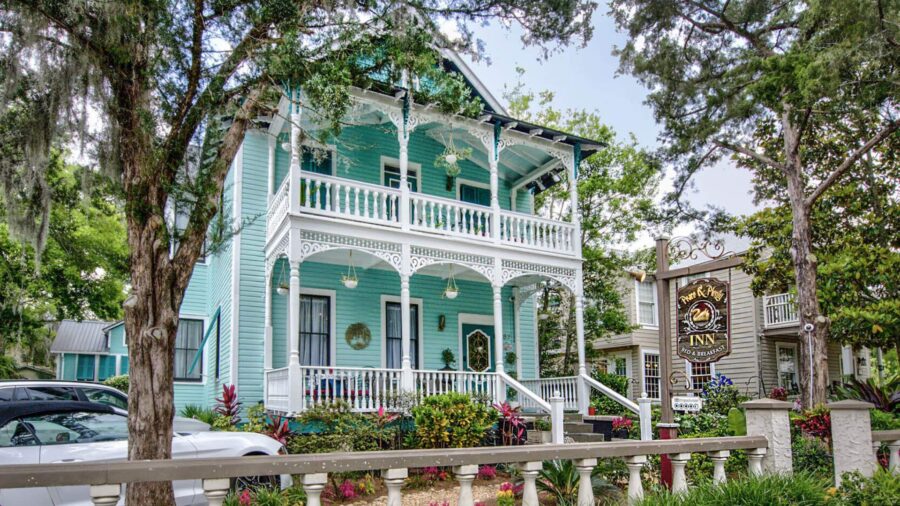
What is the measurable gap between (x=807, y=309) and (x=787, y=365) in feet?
40.2

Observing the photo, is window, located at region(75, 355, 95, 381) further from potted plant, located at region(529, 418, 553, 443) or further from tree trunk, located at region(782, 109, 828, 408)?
tree trunk, located at region(782, 109, 828, 408)

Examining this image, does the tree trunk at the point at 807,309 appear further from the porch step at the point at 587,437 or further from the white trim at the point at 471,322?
the white trim at the point at 471,322

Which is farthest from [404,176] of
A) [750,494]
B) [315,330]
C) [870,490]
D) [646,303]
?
[646,303]

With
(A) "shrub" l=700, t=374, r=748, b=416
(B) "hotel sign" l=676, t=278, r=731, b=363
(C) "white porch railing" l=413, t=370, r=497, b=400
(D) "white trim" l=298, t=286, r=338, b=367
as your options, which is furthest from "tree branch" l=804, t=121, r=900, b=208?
(D) "white trim" l=298, t=286, r=338, b=367

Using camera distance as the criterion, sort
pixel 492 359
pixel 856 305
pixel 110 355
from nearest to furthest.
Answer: pixel 856 305 < pixel 492 359 < pixel 110 355

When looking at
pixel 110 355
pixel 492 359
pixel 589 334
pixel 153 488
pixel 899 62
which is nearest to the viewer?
pixel 153 488

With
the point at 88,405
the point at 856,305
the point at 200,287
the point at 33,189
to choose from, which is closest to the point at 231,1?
the point at 33,189

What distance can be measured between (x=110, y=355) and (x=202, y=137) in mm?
21960

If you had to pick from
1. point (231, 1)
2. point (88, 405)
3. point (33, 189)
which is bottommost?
point (88, 405)

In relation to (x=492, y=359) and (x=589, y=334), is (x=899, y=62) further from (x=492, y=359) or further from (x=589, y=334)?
(x=589, y=334)

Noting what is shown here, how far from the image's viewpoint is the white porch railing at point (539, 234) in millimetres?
14375

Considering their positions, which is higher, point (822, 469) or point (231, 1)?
point (231, 1)

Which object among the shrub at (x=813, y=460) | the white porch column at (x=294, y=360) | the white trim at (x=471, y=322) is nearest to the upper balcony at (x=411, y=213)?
the white porch column at (x=294, y=360)

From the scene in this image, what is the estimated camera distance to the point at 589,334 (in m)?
20.9
